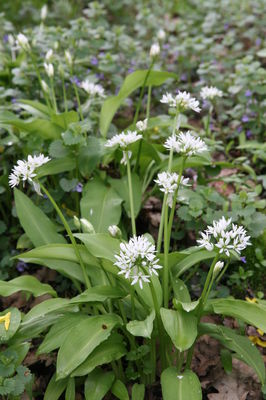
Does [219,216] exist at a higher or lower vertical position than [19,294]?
higher

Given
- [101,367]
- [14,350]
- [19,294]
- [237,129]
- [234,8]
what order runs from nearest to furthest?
1. [14,350]
2. [101,367]
3. [19,294]
4. [237,129]
5. [234,8]

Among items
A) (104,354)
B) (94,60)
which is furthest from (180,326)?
(94,60)

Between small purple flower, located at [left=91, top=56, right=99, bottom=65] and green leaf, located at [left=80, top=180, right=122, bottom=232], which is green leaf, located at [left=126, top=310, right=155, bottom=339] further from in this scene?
small purple flower, located at [left=91, top=56, right=99, bottom=65]

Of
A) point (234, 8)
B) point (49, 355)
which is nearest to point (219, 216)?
point (49, 355)

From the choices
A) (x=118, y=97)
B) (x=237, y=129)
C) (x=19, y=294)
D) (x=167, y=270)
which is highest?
(x=118, y=97)

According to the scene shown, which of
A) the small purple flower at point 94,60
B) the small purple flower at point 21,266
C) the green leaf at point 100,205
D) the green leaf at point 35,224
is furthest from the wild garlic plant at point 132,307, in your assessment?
the small purple flower at point 94,60

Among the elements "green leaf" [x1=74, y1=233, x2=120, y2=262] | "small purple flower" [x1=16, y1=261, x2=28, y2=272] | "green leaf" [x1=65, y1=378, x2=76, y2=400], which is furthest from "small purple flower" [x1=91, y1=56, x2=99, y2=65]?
"green leaf" [x1=65, y1=378, x2=76, y2=400]

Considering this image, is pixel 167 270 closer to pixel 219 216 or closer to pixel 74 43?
pixel 219 216
